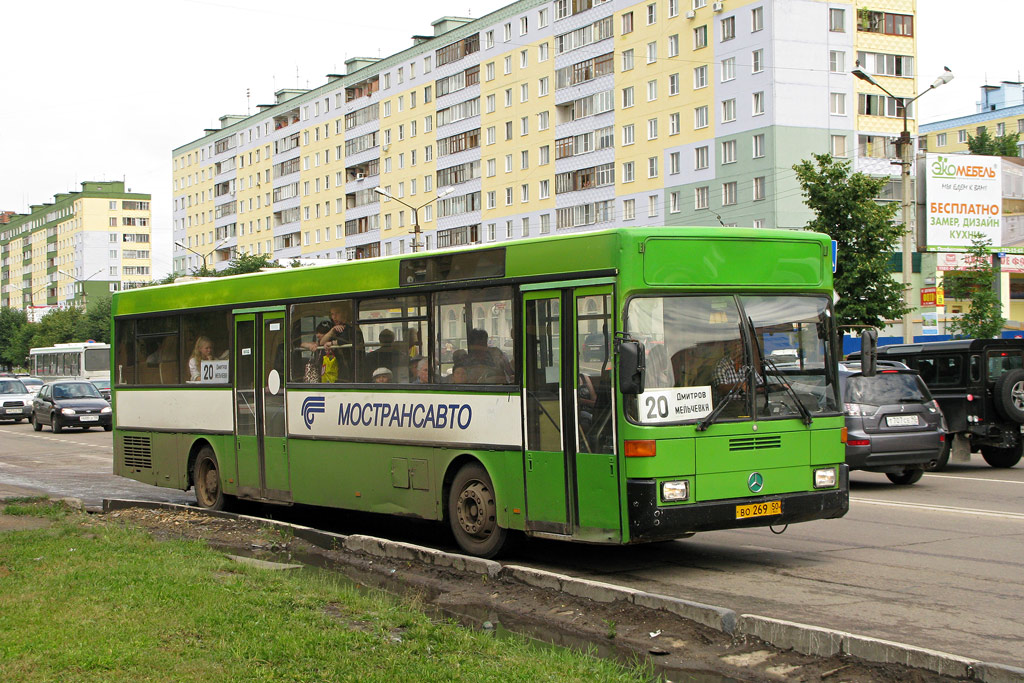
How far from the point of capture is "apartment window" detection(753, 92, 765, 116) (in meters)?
62.4

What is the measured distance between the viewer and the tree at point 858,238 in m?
37.6

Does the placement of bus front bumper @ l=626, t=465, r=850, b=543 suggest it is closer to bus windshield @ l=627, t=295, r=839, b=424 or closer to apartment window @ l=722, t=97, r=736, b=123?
bus windshield @ l=627, t=295, r=839, b=424

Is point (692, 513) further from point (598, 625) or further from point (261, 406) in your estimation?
point (261, 406)

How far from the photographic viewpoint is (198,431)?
14891mm

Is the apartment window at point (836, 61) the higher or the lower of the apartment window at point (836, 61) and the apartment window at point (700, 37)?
the lower

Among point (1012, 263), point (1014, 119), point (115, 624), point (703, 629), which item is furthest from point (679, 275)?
point (1014, 119)

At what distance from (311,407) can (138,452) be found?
14.8ft

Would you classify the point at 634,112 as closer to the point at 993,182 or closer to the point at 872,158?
the point at 872,158

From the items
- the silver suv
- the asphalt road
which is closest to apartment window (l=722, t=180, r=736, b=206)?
the silver suv

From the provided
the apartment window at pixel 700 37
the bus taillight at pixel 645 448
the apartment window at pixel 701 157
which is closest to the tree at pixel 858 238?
the apartment window at pixel 701 157

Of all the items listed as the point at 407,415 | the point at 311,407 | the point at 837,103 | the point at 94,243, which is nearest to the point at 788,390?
the point at 407,415

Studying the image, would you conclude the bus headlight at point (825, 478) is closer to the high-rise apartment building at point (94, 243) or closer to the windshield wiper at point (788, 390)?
the windshield wiper at point (788, 390)

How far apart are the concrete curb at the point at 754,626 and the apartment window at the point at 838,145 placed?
57.4 m

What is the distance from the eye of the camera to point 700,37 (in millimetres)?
66250
